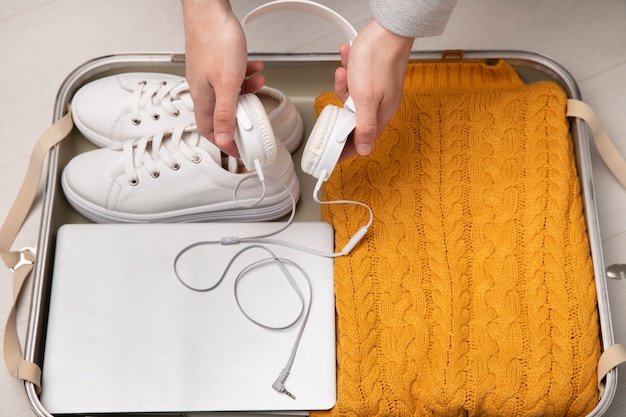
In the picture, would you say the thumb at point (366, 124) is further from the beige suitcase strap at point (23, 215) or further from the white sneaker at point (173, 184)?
the beige suitcase strap at point (23, 215)

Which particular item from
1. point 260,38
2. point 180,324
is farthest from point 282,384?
point 260,38

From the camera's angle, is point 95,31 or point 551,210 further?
point 95,31

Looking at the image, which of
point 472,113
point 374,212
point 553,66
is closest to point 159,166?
point 374,212

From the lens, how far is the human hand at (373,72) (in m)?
0.67

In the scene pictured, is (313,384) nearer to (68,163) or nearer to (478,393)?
(478,393)

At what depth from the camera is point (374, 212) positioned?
837mm

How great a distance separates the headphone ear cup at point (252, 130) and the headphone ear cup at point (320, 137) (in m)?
0.04

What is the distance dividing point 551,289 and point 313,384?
31cm

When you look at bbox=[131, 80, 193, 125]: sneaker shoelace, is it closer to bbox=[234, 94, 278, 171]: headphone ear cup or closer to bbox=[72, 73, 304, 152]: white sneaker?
bbox=[72, 73, 304, 152]: white sneaker

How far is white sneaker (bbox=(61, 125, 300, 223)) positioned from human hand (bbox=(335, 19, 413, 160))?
168 mm

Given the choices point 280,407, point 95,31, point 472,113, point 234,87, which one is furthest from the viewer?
point 95,31

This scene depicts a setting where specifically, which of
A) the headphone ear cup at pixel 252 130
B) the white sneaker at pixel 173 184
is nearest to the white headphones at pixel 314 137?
the headphone ear cup at pixel 252 130

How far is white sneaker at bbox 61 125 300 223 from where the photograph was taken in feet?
2.73

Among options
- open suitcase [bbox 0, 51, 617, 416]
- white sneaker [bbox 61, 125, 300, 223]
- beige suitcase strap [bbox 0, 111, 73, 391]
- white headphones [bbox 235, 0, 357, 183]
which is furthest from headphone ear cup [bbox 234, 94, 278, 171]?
beige suitcase strap [bbox 0, 111, 73, 391]
